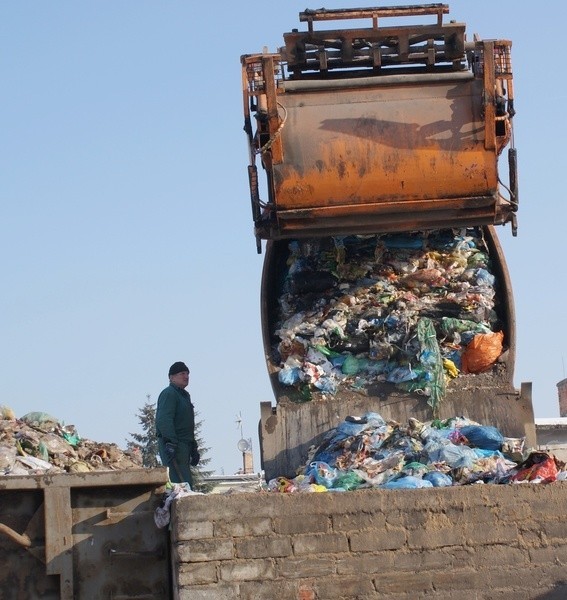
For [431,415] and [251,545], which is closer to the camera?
[251,545]

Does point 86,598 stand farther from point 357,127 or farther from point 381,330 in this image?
point 357,127

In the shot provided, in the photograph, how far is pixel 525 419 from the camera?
26.9 ft

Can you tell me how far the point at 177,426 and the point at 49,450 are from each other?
1.07 meters

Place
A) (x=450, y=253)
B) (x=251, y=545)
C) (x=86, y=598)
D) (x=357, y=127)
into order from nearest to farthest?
(x=251, y=545), (x=86, y=598), (x=357, y=127), (x=450, y=253)

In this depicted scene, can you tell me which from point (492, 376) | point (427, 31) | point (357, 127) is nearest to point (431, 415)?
point (492, 376)

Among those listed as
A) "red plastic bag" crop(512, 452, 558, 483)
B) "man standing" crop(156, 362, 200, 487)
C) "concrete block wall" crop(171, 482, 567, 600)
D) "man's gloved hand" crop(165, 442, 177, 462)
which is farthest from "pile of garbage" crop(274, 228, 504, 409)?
"concrete block wall" crop(171, 482, 567, 600)

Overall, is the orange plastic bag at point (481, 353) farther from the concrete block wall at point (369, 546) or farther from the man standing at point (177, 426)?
the man standing at point (177, 426)

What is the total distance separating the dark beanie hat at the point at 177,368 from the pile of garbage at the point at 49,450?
34.6 inches

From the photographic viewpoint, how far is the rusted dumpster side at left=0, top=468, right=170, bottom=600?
711 centimetres

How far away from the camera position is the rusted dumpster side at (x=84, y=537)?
7105 millimetres

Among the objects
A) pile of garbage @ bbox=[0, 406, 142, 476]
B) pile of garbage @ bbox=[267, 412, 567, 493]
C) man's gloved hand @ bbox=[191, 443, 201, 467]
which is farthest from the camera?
man's gloved hand @ bbox=[191, 443, 201, 467]

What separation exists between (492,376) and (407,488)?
1.80m

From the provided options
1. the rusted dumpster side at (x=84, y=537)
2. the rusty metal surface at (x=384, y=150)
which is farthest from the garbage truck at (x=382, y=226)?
the rusted dumpster side at (x=84, y=537)

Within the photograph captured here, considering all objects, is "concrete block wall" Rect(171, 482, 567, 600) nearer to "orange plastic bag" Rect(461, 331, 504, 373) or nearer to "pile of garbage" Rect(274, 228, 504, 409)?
"pile of garbage" Rect(274, 228, 504, 409)
